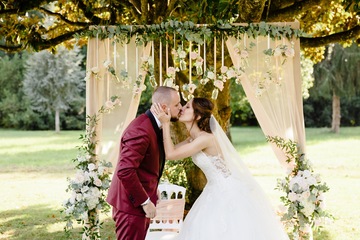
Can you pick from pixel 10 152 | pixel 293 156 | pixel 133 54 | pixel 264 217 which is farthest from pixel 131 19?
pixel 10 152

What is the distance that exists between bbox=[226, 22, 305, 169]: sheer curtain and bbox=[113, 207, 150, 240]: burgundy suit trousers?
2.07 metres

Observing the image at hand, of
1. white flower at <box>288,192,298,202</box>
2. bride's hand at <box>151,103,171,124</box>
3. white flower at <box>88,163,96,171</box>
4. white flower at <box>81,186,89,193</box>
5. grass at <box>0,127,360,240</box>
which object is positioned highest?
bride's hand at <box>151,103,171,124</box>

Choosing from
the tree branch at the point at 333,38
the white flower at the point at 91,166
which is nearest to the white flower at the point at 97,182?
the white flower at the point at 91,166

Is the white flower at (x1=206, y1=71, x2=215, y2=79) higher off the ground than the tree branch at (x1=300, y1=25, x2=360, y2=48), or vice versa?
the tree branch at (x1=300, y1=25, x2=360, y2=48)

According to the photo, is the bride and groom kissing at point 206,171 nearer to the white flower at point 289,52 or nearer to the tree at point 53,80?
the white flower at point 289,52

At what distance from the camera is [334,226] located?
24.7 feet

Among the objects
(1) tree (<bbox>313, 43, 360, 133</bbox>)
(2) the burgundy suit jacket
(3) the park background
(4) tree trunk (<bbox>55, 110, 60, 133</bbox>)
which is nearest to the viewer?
(2) the burgundy suit jacket

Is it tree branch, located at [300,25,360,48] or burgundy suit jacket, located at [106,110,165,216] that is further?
tree branch, located at [300,25,360,48]

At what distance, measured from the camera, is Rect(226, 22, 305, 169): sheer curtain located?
531 centimetres

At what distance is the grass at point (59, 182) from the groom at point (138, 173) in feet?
10.2

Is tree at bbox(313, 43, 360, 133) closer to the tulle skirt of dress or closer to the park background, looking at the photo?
the park background

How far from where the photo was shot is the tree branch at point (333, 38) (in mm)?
7133

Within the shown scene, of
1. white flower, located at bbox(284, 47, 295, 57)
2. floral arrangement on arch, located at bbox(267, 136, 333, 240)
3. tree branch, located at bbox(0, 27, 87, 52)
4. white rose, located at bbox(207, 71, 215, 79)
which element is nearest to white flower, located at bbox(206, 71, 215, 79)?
white rose, located at bbox(207, 71, 215, 79)

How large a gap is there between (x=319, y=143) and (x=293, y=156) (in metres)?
17.6
